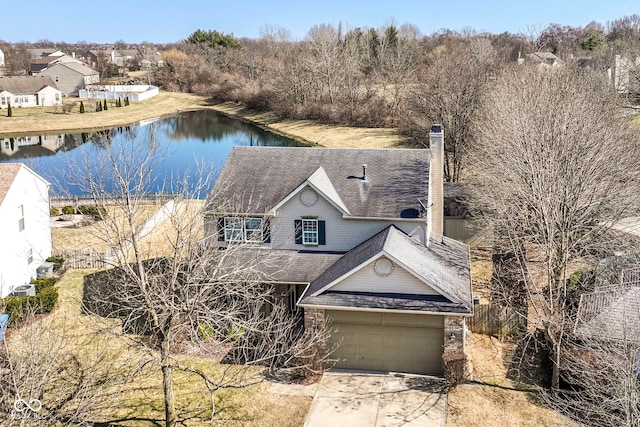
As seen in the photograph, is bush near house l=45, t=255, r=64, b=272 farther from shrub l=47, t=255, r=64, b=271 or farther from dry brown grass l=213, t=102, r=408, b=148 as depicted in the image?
dry brown grass l=213, t=102, r=408, b=148

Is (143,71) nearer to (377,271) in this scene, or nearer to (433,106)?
(433,106)

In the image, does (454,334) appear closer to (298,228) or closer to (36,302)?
(298,228)

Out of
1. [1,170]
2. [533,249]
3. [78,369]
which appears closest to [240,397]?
[78,369]

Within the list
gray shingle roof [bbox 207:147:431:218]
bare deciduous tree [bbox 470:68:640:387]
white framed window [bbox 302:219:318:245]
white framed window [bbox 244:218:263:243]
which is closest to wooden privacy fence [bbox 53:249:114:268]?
gray shingle roof [bbox 207:147:431:218]

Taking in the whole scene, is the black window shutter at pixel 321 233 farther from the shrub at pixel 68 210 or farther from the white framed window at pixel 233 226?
the shrub at pixel 68 210

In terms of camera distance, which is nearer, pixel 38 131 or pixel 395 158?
pixel 395 158

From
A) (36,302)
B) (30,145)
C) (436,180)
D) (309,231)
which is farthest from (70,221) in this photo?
(30,145)

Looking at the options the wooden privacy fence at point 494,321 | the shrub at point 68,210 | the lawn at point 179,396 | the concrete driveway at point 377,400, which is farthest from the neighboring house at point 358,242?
the shrub at point 68,210
